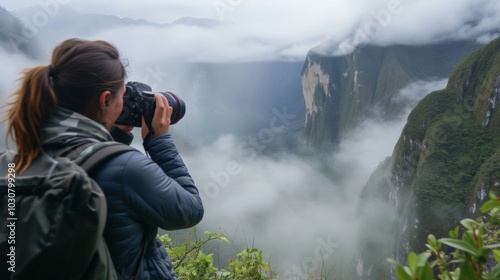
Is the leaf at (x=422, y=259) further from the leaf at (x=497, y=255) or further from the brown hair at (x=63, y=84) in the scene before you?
the brown hair at (x=63, y=84)

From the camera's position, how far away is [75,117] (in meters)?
1.47

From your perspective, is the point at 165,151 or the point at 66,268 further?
the point at 165,151

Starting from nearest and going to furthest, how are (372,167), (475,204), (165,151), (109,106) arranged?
(109,106) < (165,151) < (475,204) < (372,167)

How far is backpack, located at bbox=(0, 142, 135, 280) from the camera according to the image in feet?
3.91

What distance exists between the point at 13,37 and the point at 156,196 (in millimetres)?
104707

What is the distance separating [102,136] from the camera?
4.92 ft

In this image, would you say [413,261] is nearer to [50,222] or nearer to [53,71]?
[50,222]

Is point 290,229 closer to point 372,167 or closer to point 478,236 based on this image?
point 372,167

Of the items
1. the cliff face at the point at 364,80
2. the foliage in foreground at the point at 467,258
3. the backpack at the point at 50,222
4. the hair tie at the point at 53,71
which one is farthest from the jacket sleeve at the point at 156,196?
the cliff face at the point at 364,80

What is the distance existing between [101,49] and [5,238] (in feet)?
2.33

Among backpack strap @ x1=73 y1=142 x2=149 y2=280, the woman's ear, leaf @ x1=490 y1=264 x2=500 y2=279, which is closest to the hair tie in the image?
the woman's ear

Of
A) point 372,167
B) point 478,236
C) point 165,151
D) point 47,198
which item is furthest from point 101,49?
point 372,167

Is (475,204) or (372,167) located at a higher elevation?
(475,204)

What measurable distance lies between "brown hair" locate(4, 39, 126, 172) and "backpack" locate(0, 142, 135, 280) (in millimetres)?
191
